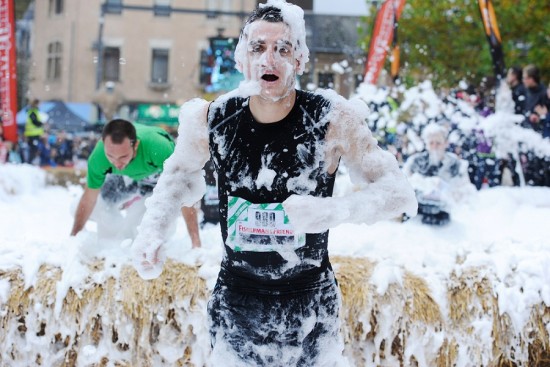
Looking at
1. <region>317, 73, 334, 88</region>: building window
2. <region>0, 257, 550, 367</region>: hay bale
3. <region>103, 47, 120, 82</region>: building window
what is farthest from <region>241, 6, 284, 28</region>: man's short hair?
<region>103, 47, 120, 82</region>: building window

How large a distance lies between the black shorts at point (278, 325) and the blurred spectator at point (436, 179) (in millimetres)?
3760

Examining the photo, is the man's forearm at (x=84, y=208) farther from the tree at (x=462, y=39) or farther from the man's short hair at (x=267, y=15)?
the tree at (x=462, y=39)

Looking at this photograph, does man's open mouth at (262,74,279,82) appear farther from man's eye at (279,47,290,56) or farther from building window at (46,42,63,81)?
building window at (46,42,63,81)

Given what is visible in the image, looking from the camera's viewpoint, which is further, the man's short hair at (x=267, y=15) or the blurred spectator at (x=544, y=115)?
the blurred spectator at (x=544, y=115)

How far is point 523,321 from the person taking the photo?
3.27 meters

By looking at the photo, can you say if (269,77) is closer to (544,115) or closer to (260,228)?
(260,228)

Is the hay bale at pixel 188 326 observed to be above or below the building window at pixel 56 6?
below

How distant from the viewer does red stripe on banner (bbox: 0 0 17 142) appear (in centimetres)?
798

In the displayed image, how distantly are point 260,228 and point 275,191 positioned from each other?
0.42ft

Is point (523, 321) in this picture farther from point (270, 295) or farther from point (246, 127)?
point (246, 127)

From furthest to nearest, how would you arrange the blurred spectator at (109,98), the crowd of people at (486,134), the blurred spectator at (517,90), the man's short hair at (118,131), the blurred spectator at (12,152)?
the blurred spectator at (109,98), the blurred spectator at (12,152), the blurred spectator at (517,90), the crowd of people at (486,134), the man's short hair at (118,131)

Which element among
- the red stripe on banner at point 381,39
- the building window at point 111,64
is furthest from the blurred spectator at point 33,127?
the building window at point 111,64

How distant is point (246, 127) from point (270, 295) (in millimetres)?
559

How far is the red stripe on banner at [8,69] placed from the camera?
7980 mm
